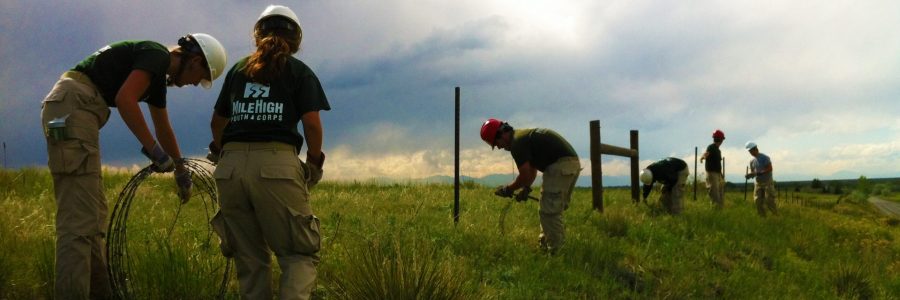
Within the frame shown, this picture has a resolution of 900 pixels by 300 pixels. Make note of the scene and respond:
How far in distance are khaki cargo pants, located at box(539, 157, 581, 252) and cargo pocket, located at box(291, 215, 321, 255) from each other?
137 inches

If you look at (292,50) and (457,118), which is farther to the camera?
(457,118)

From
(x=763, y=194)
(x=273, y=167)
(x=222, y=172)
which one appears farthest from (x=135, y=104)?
(x=763, y=194)

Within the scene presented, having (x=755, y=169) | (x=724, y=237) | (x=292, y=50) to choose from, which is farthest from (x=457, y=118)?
(x=755, y=169)

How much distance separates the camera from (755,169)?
1373 centimetres

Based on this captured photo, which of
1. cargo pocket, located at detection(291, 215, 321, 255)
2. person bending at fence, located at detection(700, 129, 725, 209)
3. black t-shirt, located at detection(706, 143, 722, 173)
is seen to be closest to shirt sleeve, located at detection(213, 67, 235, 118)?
cargo pocket, located at detection(291, 215, 321, 255)

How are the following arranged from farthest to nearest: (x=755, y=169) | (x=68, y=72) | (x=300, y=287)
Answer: (x=755, y=169)
(x=68, y=72)
(x=300, y=287)

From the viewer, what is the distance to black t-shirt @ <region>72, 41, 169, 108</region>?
12.4 feet

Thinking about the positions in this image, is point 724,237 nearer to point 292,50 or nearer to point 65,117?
point 292,50

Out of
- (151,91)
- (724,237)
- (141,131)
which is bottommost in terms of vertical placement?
(724,237)

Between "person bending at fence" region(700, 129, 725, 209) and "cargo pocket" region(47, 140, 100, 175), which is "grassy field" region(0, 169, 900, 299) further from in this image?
"person bending at fence" region(700, 129, 725, 209)

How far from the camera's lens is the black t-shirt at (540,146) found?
20.9ft

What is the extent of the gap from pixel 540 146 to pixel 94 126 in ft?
13.8

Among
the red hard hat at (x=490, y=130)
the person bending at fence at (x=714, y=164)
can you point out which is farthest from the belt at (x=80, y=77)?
the person bending at fence at (x=714, y=164)

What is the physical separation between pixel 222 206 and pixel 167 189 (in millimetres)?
8326
